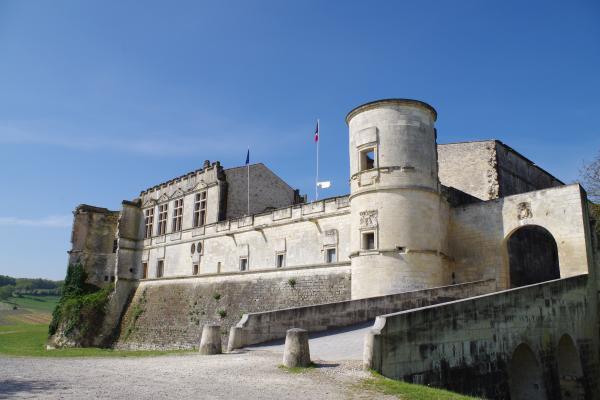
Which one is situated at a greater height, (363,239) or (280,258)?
(363,239)

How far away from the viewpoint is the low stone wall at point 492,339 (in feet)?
34.0

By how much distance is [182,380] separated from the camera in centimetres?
874

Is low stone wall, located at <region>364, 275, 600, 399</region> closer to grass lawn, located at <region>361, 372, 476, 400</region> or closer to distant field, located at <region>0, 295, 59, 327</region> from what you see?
grass lawn, located at <region>361, 372, 476, 400</region>

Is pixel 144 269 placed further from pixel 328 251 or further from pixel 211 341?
pixel 211 341

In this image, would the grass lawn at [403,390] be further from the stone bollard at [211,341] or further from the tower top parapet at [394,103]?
the tower top parapet at [394,103]

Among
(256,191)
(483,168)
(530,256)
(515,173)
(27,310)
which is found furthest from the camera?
(27,310)

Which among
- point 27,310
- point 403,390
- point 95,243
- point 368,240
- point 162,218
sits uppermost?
point 162,218

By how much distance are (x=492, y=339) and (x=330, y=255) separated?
1098cm

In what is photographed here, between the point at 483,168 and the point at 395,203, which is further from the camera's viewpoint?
the point at 483,168

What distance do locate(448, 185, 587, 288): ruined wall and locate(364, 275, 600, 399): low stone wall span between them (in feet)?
4.34

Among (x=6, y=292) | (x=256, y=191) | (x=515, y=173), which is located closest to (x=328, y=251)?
(x=256, y=191)

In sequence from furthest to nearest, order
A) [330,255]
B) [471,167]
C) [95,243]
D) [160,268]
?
[95,243] < [160,268] < [471,167] < [330,255]

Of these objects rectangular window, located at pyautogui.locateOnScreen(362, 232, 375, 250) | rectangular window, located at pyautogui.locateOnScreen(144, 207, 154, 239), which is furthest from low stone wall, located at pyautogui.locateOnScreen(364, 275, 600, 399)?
rectangular window, located at pyautogui.locateOnScreen(144, 207, 154, 239)

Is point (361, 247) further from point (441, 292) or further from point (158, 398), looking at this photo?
point (158, 398)
